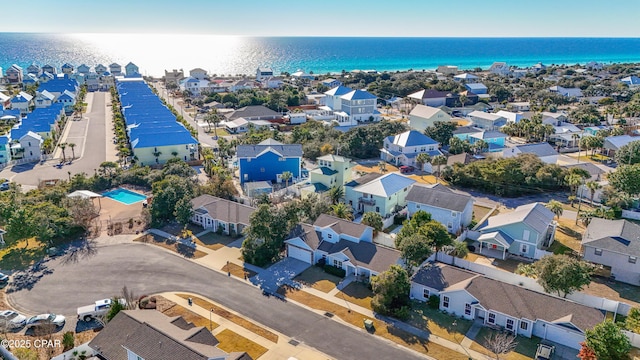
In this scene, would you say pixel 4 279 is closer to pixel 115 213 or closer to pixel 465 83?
pixel 115 213

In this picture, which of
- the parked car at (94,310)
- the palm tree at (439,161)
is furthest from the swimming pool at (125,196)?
the palm tree at (439,161)

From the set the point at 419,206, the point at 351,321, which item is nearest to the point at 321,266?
the point at 351,321

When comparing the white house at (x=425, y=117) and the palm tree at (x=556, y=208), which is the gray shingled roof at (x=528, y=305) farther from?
the white house at (x=425, y=117)

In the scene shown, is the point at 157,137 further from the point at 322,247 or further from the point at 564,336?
the point at 564,336

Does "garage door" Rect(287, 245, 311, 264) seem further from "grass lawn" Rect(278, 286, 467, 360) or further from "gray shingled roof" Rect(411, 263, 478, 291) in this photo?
"gray shingled roof" Rect(411, 263, 478, 291)

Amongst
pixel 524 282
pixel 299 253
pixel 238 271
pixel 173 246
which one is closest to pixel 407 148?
pixel 299 253
